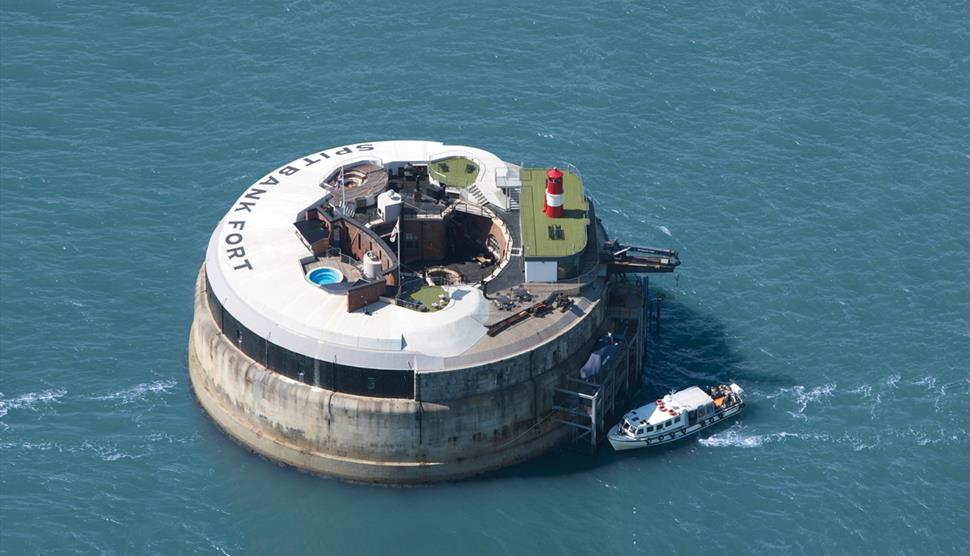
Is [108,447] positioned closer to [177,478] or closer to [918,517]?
[177,478]

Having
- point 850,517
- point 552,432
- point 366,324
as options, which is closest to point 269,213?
point 366,324

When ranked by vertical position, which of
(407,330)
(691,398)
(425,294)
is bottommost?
(691,398)

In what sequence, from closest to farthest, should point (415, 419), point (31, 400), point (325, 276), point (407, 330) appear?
point (415, 419)
point (407, 330)
point (325, 276)
point (31, 400)

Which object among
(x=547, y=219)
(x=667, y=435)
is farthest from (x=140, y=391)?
(x=667, y=435)

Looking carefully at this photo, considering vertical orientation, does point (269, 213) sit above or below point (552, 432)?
above

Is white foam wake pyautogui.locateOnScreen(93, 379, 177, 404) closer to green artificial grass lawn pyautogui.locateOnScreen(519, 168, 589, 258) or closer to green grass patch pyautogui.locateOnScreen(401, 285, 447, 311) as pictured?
green grass patch pyautogui.locateOnScreen(401, 285, 447, 311)

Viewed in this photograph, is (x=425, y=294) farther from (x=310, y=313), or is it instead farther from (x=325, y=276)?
(x=310, y=313)

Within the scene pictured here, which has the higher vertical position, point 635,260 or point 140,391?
point 635,260
